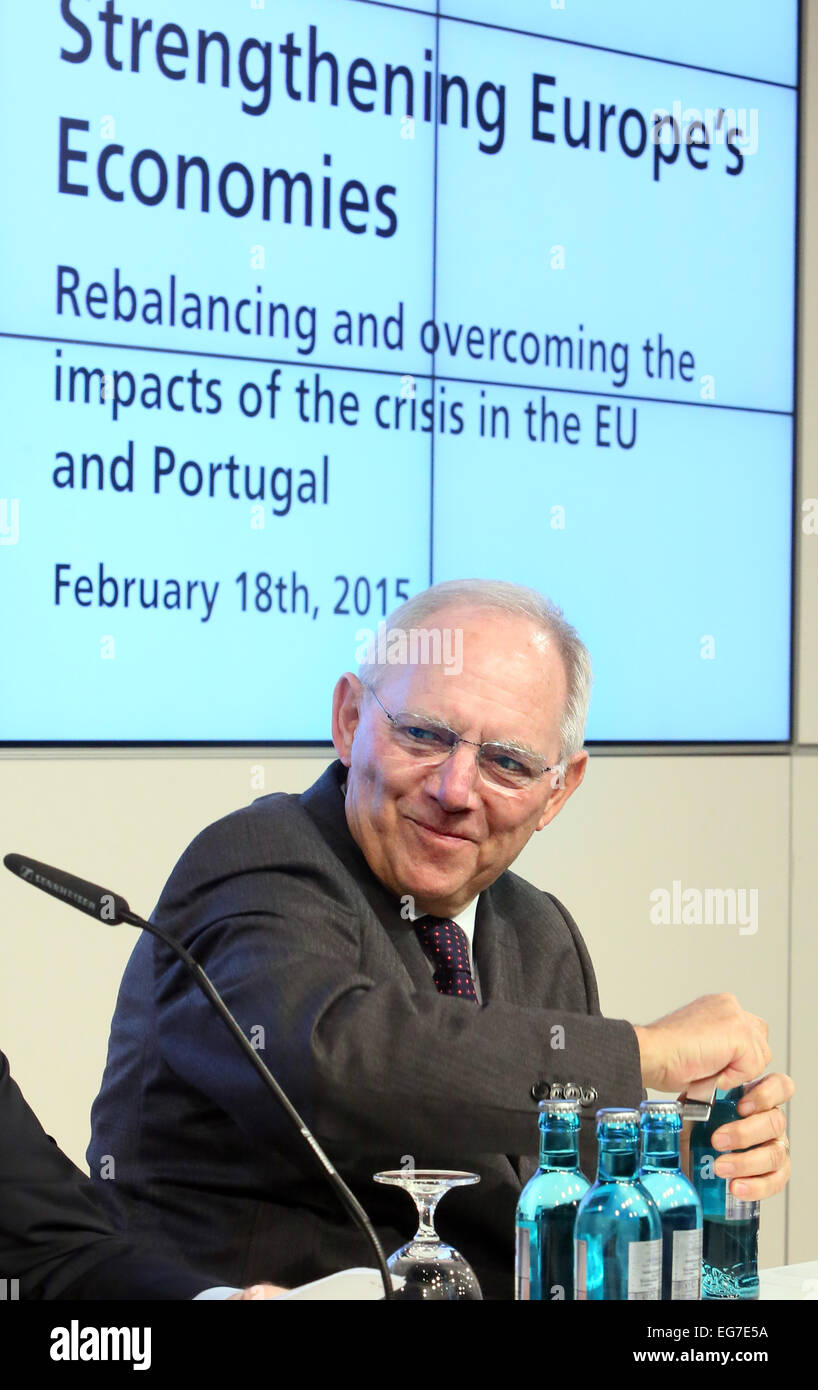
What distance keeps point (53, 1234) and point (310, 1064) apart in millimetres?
325

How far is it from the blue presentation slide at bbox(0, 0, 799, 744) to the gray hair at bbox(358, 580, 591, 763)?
4.04ft

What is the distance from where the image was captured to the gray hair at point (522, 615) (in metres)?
1.91

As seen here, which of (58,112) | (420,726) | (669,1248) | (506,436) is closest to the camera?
(669,1248)

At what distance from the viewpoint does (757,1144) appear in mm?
1626

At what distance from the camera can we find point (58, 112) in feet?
9.78

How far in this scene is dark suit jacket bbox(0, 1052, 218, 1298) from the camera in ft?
4.89

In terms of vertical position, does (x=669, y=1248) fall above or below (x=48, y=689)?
below

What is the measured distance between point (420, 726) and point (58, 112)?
5.68 feet

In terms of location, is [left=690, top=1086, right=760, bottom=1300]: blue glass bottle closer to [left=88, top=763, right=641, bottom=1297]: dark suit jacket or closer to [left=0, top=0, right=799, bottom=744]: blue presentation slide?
[left=88, top=763, right=641, bottom=1297]: dark suit jacket

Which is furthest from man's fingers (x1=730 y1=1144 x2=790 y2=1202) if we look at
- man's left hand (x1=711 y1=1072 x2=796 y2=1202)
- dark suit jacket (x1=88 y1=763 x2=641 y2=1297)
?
dark suit jacket (x1=88 y1=763 x2=641 y2=1297)

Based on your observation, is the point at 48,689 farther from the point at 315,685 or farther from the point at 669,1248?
the point at 669,1248

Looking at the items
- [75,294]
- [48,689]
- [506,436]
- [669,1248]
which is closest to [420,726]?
[669,1248]

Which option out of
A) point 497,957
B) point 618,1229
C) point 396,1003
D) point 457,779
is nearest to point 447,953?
point 497,957

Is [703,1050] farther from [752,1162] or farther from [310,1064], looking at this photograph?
[310,1064]
